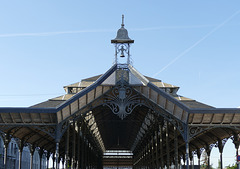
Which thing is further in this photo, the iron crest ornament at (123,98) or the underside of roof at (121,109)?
the iron crest ornament at (123,98)

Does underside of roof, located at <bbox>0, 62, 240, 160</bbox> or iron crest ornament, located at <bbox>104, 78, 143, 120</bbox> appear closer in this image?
underside of roof, located at <bbox>0, 62, 240, 160</bbox>

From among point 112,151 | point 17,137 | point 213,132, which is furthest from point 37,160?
point 213,132

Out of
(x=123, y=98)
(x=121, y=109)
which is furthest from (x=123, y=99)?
(x=121, y=109)

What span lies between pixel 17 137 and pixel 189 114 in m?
17.5

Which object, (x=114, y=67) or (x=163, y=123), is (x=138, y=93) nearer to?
(x=114, y=67)

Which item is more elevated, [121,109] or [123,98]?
[123,98]

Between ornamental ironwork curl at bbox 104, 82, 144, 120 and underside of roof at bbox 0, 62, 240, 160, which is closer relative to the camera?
underside of roof at bbox 0, 62, 240, 160

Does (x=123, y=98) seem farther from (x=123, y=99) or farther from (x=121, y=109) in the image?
(x=121, y=109)

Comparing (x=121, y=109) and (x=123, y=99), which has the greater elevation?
(x=123, y=99)

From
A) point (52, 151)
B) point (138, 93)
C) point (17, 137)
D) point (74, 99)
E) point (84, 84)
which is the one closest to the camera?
point (74, 99)

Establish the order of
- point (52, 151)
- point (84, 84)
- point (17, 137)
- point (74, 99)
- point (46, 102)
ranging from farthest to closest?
point (52, 151) → point (84, 84) → point (17, 137) → point (46, 102) → point (74, 99)

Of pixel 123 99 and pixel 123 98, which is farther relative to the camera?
pixel 123 99

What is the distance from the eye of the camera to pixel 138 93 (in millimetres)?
29203

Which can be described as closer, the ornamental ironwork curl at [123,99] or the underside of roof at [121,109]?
the underside of roof at [121,109]
